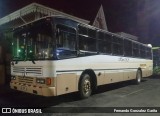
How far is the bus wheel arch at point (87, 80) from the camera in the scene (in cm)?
894

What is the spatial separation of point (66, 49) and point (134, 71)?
8.20m

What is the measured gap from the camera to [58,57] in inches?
298

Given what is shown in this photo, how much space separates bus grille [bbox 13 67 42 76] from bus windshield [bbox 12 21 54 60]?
14.8 inches

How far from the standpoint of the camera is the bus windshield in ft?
24.8

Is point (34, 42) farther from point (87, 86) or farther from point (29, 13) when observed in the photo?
point (29, 13)

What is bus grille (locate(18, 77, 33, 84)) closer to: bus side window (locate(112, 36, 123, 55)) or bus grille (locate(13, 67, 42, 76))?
bus grille (locate(13, 67, 42, 76))

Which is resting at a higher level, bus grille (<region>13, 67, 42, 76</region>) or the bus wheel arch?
bus grille (<region>13, 67, 42, 76</region>)

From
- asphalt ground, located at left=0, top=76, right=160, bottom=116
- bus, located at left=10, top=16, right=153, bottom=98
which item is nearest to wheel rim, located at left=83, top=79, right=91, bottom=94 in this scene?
bus, located at left=10, top=16, right=153, bottom=98

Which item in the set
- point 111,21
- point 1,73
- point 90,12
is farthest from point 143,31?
point 1,73

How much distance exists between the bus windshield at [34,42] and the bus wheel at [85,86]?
7.26ft

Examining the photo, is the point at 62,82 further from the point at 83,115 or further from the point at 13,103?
the point at 13,103

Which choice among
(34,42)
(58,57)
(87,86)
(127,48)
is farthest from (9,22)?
(58,57)

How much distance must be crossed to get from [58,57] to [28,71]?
135cm

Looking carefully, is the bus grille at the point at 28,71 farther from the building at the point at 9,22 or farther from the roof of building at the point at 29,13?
the roof of building at the point at 29,13
